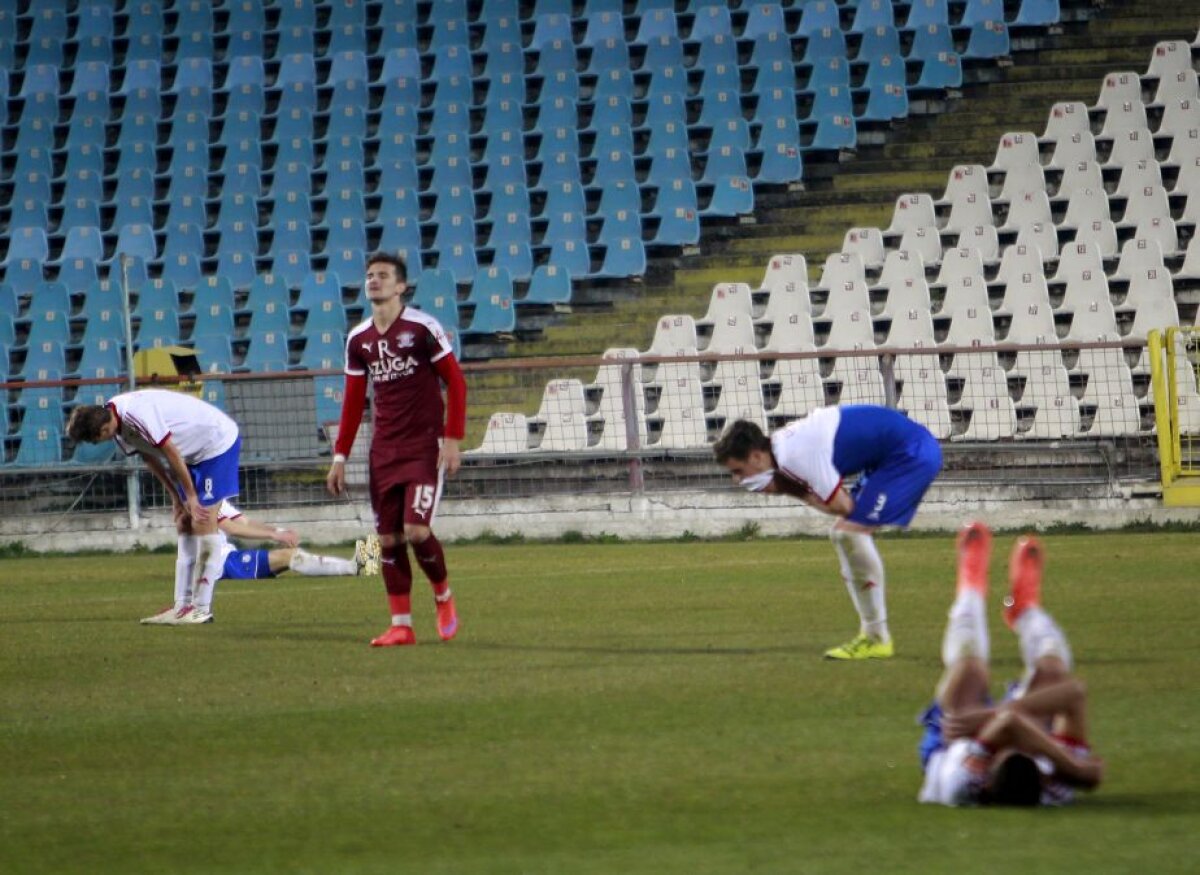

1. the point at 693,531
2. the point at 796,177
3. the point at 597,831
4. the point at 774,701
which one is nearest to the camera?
the point at 597,831

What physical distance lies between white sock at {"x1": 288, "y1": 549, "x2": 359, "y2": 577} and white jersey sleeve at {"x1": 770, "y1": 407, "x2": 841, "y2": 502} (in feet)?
26.8

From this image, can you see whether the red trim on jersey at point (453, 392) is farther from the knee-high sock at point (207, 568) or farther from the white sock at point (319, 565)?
the white sock at point (319, 565)

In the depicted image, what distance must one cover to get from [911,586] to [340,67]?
1692 cm

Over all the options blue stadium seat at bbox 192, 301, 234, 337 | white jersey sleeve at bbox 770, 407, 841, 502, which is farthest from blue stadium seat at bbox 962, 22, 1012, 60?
white jersey sleeve at bbox 770, 407, 841, 502

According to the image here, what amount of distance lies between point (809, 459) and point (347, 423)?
3.23 meters

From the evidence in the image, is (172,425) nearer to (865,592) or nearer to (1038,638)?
(865,592)

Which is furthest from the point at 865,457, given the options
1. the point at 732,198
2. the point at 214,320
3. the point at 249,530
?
the point at 214,320

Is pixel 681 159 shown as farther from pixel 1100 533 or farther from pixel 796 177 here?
pixel 1100 533

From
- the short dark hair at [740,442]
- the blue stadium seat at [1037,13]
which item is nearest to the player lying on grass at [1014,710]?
the short dark hair at [740,442]

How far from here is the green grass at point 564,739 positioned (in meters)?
5.53

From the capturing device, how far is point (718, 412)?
19.4 metres

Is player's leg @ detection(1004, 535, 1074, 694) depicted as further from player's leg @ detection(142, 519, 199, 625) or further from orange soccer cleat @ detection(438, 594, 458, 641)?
player's leg @ detection(142, 519, 199, 625)

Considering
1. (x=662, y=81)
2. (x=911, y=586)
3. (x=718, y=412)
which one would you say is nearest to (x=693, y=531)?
(x=718, y=412)

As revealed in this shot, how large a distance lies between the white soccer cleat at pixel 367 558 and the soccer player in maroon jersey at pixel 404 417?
5958mm
